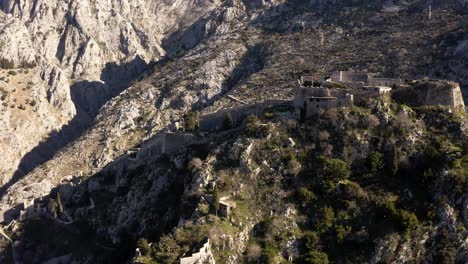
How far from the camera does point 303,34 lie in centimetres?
13775

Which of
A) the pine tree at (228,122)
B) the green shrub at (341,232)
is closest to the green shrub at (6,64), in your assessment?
the pine tree at (228,122)

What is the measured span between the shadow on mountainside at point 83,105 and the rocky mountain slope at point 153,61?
33cm

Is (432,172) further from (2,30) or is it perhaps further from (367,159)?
(2,30)

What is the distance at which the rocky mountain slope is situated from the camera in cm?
11388

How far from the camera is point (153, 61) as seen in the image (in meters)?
170

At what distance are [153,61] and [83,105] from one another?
24330 millimetres

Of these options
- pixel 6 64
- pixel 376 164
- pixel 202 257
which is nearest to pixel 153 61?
pixel 6 64

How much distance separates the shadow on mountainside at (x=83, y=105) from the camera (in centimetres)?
13438

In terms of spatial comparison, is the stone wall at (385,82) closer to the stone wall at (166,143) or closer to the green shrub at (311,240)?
the stone wall at (166,143)

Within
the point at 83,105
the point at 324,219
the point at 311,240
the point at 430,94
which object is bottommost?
the point at 83,105

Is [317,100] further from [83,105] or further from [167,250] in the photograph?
[83,105]

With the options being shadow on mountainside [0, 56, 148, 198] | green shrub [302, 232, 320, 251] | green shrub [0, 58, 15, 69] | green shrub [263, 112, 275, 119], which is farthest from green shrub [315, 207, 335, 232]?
green shrub [0, 58, 15, 69]

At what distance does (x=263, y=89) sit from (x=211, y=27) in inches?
2250

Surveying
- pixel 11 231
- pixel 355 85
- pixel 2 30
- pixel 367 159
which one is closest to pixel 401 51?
pixel 355 85
